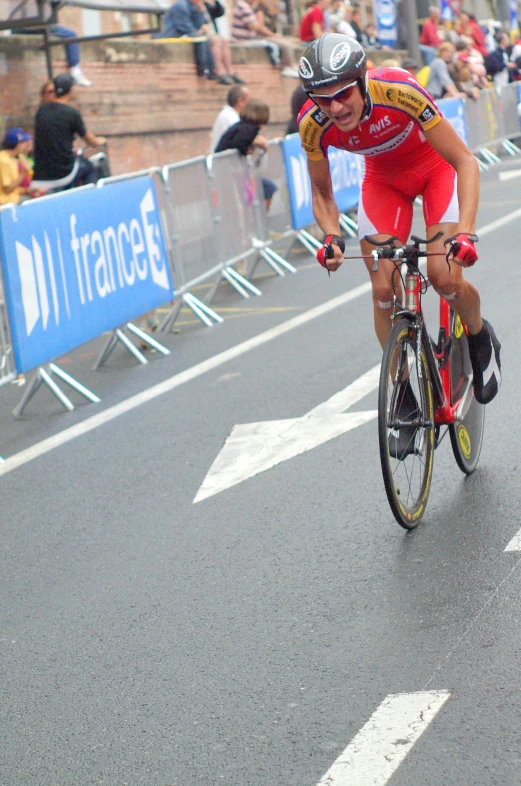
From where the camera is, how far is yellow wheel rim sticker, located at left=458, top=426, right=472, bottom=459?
5966 millimetres

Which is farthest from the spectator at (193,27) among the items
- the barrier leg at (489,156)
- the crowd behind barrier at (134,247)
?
the crowd behind barrier at (134,247)

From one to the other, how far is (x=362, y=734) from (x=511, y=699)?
452 mm

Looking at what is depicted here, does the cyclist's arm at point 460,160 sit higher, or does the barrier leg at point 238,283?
the cyclist's arm at point 460,160

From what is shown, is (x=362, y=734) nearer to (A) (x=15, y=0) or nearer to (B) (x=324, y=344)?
(B) (x=324, y=344)

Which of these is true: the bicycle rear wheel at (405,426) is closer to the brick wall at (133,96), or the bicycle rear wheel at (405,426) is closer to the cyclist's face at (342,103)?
the cyclist's face at (342,103)

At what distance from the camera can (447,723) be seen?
12.4ft

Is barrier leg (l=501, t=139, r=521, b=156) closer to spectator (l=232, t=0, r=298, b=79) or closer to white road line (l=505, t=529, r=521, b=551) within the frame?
spectator (l=232, t=0, r=298, b=79)

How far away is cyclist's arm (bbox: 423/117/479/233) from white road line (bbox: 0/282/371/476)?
10.8ft

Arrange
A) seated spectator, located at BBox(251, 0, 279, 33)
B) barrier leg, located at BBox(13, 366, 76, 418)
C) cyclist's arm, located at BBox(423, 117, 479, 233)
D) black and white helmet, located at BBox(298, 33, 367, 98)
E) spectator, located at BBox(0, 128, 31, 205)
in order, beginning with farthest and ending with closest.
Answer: seated spectator, located at BBox(251, 0, 279, 33) < spectator, located at BBox(0, 128, 31, 205) < barrier leg, located at BBox(13, 366, 76, 418) < cyclist's arm, located at BBox(423, 117, 479, 233) < black and white helmet, located at BBox(298, 33, 367, 98)

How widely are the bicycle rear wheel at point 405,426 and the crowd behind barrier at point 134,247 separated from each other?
12.5 feet

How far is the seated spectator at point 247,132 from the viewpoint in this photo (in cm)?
1418

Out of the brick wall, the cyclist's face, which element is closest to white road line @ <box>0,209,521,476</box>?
the cyclist's face

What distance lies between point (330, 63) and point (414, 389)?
4.44 ft

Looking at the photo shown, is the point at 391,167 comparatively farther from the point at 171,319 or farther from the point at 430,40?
the point at 430,40
